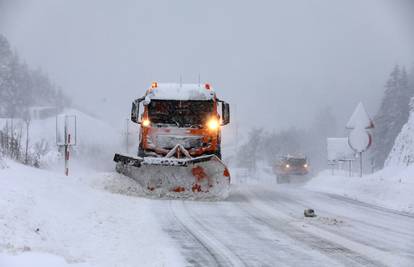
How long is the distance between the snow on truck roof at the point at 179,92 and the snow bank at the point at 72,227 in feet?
16.3

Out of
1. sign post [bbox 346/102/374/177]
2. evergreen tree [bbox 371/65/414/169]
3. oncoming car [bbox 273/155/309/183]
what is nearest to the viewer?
sign post [bbox 346/102/374/177]

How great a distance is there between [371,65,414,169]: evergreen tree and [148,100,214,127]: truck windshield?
5151 cm

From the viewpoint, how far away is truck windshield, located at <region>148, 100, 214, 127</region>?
14.3m

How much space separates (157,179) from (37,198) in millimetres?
5882

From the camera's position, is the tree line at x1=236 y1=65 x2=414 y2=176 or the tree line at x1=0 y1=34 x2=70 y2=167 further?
the tree line at x1=0 y1=34 x2=70 y2=167

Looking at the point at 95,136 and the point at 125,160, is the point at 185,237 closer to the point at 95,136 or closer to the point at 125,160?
the point at 125,160

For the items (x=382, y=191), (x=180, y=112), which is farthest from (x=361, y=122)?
(x=180, y=112)

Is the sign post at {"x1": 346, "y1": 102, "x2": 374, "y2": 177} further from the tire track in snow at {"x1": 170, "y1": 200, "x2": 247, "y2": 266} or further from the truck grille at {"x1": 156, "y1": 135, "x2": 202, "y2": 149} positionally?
the tire track in snow at {"x1": 170, "y1": 200, "x2": 247, "y2": 266}

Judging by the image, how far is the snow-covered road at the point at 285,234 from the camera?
20.1 ft

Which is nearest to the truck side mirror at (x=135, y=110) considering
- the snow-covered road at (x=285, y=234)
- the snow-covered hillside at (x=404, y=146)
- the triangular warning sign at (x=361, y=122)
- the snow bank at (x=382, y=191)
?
the snow-covered road at (x=285, y=234)

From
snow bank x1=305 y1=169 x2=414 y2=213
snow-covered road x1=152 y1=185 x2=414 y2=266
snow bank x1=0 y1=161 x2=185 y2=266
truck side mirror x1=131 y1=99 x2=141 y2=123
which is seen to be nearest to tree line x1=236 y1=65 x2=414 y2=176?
snow bank x1=305 y1=169 x2=414 y2=213

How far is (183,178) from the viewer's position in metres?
13.3

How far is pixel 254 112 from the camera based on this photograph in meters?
174

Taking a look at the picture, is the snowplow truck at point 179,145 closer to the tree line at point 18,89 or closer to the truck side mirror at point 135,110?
the truck side mirror at point 135,110
